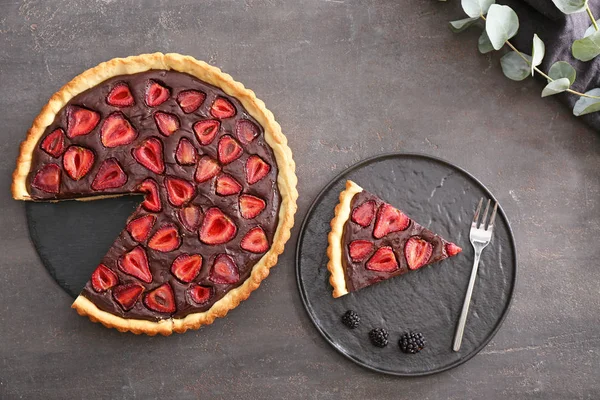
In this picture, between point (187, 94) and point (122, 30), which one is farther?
point (122, 30)

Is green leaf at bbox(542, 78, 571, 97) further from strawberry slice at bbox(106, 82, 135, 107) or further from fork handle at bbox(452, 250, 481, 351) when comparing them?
strawberry slice at bbox(106, 82, 135, 107)

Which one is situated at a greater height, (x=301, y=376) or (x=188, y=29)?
(x=188, y=29)

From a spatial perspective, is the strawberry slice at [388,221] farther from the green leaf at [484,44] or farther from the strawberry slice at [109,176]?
the strawberry slice at [109,176]

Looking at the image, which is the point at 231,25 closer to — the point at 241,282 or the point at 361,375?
the point at 241,282

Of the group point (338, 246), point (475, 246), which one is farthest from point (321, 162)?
point (475, 246)

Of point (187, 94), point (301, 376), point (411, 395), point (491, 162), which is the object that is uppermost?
point (187, 94)

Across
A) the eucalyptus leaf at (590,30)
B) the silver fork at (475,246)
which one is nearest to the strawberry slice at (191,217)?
the silver fork at (475,246)

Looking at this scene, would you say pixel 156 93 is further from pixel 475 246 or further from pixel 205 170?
pixel 475 246

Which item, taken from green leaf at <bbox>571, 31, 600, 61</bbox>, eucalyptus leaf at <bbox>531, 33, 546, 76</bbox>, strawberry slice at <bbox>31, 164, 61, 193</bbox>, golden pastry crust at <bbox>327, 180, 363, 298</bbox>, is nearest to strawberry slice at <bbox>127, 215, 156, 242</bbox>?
strawberry slice at <bbox>31, 164, 61, 193</bbox>

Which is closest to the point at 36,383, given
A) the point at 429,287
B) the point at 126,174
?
the point at 126,174
